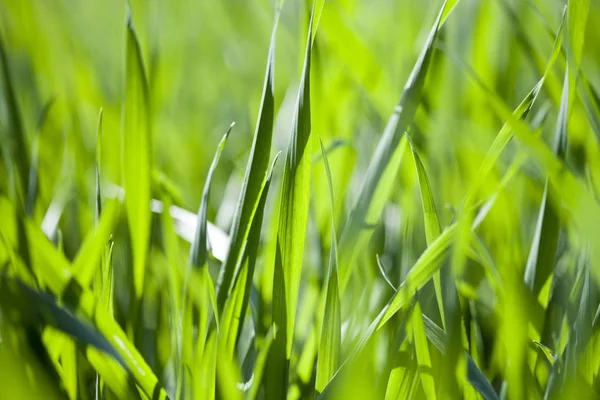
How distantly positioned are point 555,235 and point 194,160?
383mm

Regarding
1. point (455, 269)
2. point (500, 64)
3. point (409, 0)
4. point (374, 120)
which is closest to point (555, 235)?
point (455, 269)

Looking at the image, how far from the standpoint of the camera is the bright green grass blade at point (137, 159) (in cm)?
33

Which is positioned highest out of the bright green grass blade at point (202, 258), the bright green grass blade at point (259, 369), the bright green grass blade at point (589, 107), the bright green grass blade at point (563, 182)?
the bright green grass blade at point (589, 107)

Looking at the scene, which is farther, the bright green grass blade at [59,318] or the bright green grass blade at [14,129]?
the bright green grass blade at [14,129]

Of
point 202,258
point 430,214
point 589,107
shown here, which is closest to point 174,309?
point 202,258

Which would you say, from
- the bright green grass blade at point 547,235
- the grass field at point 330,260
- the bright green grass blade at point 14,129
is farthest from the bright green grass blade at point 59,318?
the bright green grass blade at point 547,235

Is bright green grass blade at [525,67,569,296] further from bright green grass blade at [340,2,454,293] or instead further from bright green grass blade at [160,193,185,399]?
bright green grass blade at [160,193,185,399]

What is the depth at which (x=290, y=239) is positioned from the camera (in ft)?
0.92

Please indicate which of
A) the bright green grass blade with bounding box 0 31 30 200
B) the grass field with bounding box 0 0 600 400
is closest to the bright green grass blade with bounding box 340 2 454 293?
the grass field with bounding box 0 0 600 400

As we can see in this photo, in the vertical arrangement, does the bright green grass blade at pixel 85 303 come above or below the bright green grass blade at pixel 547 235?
below

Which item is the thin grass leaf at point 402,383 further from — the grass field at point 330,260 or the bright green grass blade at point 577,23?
the bright green grass blade at point 577,23

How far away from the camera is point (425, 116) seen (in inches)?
18.1

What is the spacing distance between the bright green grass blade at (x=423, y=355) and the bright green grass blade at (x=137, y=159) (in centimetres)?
16

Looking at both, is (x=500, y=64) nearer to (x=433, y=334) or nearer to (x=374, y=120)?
(x=374, y=120)
